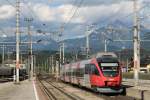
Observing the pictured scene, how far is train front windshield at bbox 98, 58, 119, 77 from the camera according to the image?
40.9 m

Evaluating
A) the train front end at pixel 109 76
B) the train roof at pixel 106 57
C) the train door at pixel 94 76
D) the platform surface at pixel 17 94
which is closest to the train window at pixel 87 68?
the train door at pixel 94 76

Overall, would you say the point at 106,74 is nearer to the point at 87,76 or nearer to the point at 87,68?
the point at 87,76

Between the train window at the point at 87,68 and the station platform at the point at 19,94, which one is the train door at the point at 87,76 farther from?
the station platform at the point at 19,94

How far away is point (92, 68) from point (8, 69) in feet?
231

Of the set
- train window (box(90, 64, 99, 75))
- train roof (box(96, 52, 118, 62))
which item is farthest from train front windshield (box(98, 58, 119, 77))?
train window (box(90, 64, 99, 75))

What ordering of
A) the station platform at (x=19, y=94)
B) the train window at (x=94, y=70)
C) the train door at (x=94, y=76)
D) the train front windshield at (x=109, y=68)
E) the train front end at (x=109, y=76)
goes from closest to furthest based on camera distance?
the station platform at (x=19, y=94), the train front end at (x=109, y=76), the train door at (x=94, y=76), the train front windshield at (x=109, y=68), the train window at (x=94, y=70)

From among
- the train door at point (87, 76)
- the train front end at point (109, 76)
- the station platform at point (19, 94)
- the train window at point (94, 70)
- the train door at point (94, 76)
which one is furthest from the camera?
the train door at point (87, 76)

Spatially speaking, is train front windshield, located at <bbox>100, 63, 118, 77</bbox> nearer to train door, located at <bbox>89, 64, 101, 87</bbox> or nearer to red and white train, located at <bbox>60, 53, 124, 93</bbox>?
red and white train, located at <bbox>60, 53, 124, 93</bbox>

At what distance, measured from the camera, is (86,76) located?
46.0 m

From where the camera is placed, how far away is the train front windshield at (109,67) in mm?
40875

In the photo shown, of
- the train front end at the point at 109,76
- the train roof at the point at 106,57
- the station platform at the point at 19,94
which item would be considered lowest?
the station platform at the point at 19,94

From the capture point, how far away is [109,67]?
4100cm

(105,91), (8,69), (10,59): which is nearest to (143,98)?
(105,91)

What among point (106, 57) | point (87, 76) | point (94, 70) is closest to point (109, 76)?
point (94, 70)
